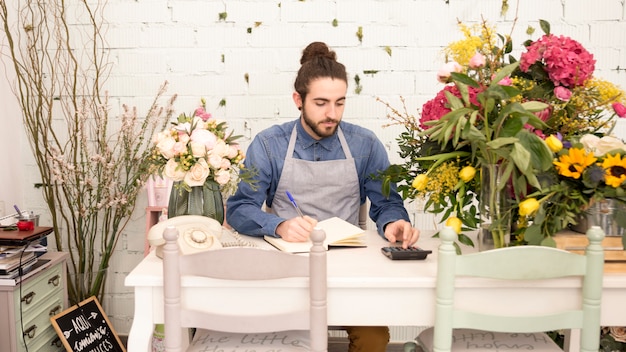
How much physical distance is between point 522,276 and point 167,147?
928 mm

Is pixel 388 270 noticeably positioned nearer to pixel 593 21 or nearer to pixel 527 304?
pixel 527 304

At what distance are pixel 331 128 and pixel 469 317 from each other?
0.99 meters

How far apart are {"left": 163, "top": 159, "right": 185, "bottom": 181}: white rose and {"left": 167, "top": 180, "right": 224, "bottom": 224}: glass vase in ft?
0.19

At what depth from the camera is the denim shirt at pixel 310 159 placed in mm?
2061

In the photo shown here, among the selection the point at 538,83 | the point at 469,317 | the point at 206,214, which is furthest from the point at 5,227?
the point at 538,83

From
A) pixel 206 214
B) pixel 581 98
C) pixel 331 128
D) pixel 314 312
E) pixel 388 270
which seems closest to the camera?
pixel 314 312

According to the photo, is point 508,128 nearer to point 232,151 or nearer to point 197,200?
point 232,151

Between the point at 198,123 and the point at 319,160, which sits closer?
the point at 198,123

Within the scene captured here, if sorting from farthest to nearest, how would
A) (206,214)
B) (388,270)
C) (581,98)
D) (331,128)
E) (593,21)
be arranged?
(593,21) < (331,128) < (206,214) < (581,98) < (388,270)

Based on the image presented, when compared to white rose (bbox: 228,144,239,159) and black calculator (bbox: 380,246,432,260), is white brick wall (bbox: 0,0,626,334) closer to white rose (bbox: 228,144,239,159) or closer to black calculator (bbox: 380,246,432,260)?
white rose (bbox: 228,144,239,159)

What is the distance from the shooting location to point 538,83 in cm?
160

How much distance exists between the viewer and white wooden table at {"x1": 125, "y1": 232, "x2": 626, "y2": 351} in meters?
1.36

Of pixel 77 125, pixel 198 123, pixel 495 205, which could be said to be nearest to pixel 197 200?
pixel 198 123

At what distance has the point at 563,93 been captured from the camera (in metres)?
1.52
